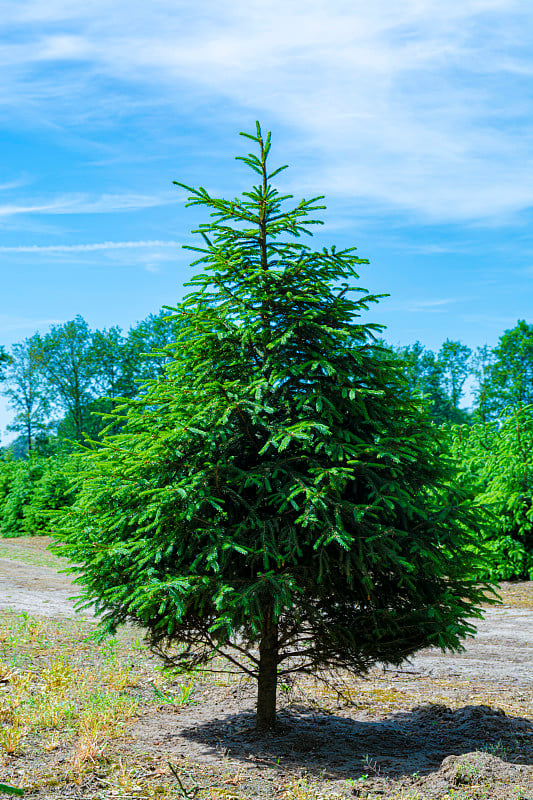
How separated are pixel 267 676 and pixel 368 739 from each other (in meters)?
1.11

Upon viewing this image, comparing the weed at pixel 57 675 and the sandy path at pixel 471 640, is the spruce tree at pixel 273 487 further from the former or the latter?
the weed at pixel 57 675

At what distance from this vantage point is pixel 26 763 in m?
4.87

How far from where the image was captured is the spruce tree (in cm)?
464

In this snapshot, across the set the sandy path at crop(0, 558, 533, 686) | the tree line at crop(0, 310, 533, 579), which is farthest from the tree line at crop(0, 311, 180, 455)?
the sandy path at crop(0, 558, 533, 686)

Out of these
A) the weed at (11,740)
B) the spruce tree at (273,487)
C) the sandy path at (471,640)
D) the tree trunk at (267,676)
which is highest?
the spruce tree at (273,487)

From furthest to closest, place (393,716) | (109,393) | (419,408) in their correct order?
(109,393)
(393,716)
(419,408)

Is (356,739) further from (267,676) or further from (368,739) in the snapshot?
(267,676)

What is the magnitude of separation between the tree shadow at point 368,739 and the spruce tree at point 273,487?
39cm

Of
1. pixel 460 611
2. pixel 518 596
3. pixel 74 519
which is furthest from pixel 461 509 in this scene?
pixel 518 596

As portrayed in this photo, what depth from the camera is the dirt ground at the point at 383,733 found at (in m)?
4.61

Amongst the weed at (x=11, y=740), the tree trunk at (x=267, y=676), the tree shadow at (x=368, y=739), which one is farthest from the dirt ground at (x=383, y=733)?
the weed at (x=11, y=740)

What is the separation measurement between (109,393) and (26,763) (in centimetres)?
4010

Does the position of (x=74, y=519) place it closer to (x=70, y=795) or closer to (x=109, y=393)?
(x=70, y=795)

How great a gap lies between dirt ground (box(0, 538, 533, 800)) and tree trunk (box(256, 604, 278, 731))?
0.14 meters
